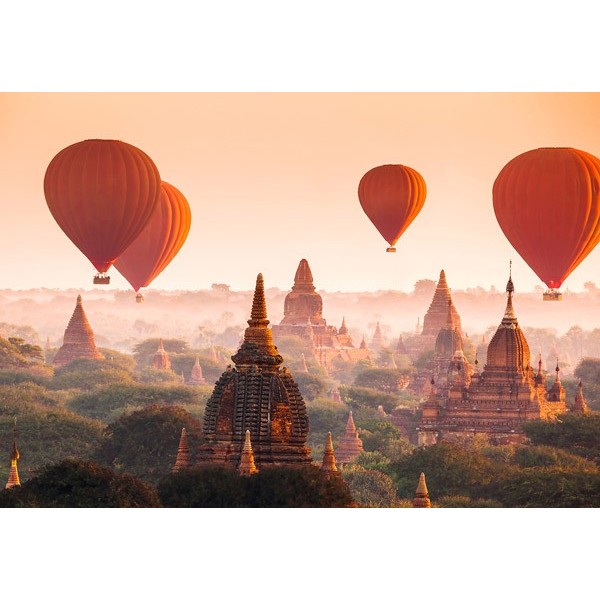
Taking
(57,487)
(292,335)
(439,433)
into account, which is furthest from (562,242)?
(292,335)

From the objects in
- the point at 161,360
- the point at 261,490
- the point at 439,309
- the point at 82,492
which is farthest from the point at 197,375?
the point at 82,492

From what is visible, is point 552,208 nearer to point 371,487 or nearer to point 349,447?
point 371,487

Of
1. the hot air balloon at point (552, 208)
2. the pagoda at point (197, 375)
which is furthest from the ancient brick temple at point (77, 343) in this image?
the hot air balloon at point (552, 208)

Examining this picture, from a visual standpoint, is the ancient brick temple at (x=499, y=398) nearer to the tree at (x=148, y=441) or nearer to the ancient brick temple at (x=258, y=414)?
the tree at (x=148, y=441)

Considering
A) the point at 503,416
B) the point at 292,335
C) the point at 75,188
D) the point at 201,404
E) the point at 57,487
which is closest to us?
the point at 57,487

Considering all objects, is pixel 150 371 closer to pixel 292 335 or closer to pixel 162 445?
pixel 292 335
